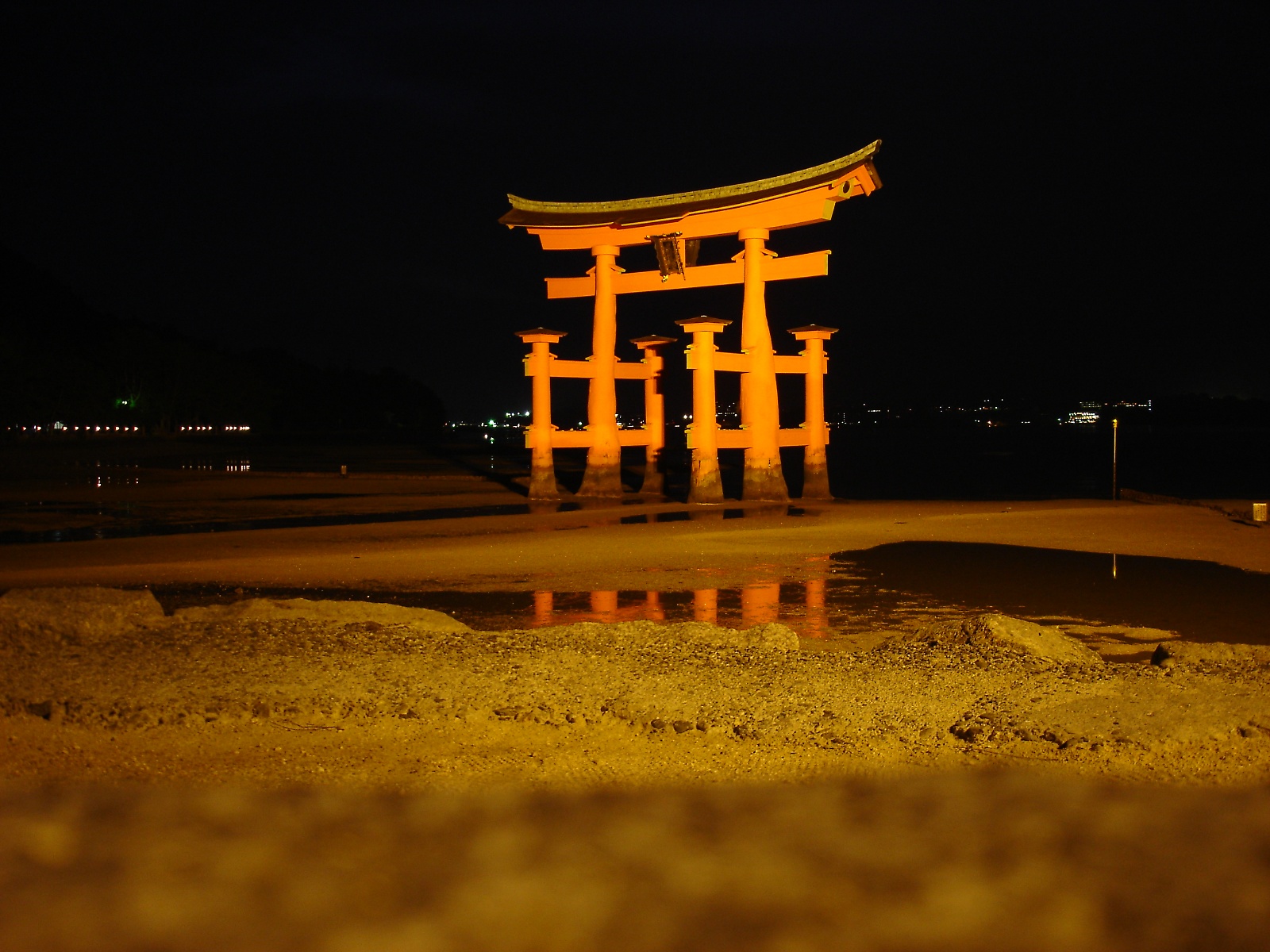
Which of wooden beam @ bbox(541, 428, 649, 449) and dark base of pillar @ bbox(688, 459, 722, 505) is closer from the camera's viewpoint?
dark base of pillar @ bbox(688, 459, 722, 505)

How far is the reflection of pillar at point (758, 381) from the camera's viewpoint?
2505 cm

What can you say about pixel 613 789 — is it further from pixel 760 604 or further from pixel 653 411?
pixel 653 411

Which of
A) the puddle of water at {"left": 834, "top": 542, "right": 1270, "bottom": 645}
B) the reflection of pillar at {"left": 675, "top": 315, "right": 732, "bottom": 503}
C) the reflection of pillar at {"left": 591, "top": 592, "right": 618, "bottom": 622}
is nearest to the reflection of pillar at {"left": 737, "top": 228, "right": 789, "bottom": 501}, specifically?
the reflection of pillar at {"left": 675, "top": 315, "right": 732, "bottom": 503}

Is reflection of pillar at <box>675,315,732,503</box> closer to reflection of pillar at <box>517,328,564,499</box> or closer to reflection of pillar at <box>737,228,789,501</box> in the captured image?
reflection of pillar at <box>737,228,789,501</box>

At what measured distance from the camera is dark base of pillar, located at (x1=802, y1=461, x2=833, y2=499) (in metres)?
29.0

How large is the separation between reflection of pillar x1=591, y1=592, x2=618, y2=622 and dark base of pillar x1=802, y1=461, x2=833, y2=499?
17.0 metres

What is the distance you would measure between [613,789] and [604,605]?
710 centimetres

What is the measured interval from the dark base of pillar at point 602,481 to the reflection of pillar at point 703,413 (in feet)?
10.2

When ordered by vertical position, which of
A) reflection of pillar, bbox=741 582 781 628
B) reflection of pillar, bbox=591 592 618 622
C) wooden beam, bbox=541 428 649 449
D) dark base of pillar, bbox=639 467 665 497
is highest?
wooden beam, bbox=541 428 649 449

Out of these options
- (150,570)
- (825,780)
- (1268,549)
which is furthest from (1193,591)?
(150,570)

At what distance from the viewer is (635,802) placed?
4.70 m

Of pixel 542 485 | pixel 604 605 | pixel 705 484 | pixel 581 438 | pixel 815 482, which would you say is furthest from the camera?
pixel 815 482

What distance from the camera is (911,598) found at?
40.7 ft

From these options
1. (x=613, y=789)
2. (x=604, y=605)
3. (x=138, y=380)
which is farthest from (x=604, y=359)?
(x=138, y=380)
